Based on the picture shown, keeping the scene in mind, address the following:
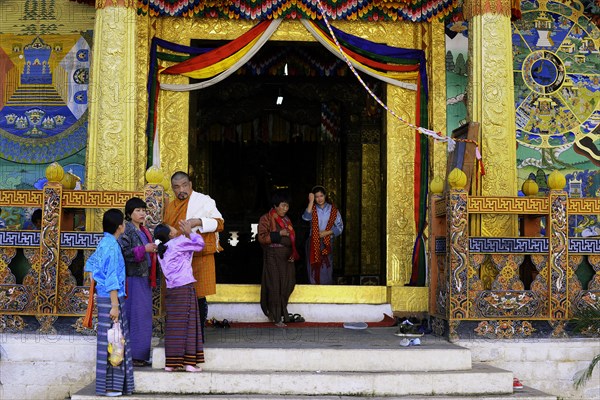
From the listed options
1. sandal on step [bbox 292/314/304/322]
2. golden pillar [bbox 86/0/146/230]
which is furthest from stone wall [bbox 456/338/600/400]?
golden pillar [bbox 86/0/146/230]

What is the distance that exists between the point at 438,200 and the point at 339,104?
5.90m

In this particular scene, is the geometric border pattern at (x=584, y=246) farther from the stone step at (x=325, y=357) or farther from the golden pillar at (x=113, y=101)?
the golden pillar at (x=113, y=101)

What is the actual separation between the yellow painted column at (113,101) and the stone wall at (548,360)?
381cm

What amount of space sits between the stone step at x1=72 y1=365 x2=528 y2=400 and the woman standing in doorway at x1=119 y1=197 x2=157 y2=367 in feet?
0.90

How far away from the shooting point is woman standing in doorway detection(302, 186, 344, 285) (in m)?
10.2

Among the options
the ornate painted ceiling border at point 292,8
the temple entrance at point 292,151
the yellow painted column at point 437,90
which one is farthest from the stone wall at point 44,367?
the temple entrance at point 292,151

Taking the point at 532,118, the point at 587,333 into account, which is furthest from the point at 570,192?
the point at 587,333

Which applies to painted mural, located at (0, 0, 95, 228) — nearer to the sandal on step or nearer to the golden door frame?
the golden door frame

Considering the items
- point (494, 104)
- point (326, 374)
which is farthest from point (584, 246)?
point (326, 374)

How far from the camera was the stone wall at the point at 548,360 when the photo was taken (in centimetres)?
761

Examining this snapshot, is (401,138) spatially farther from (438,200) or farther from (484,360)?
(484,360)

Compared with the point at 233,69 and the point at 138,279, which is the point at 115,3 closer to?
the point at 233,69

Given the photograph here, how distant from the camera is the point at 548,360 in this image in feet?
25.1

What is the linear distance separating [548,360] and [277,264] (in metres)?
2.99
